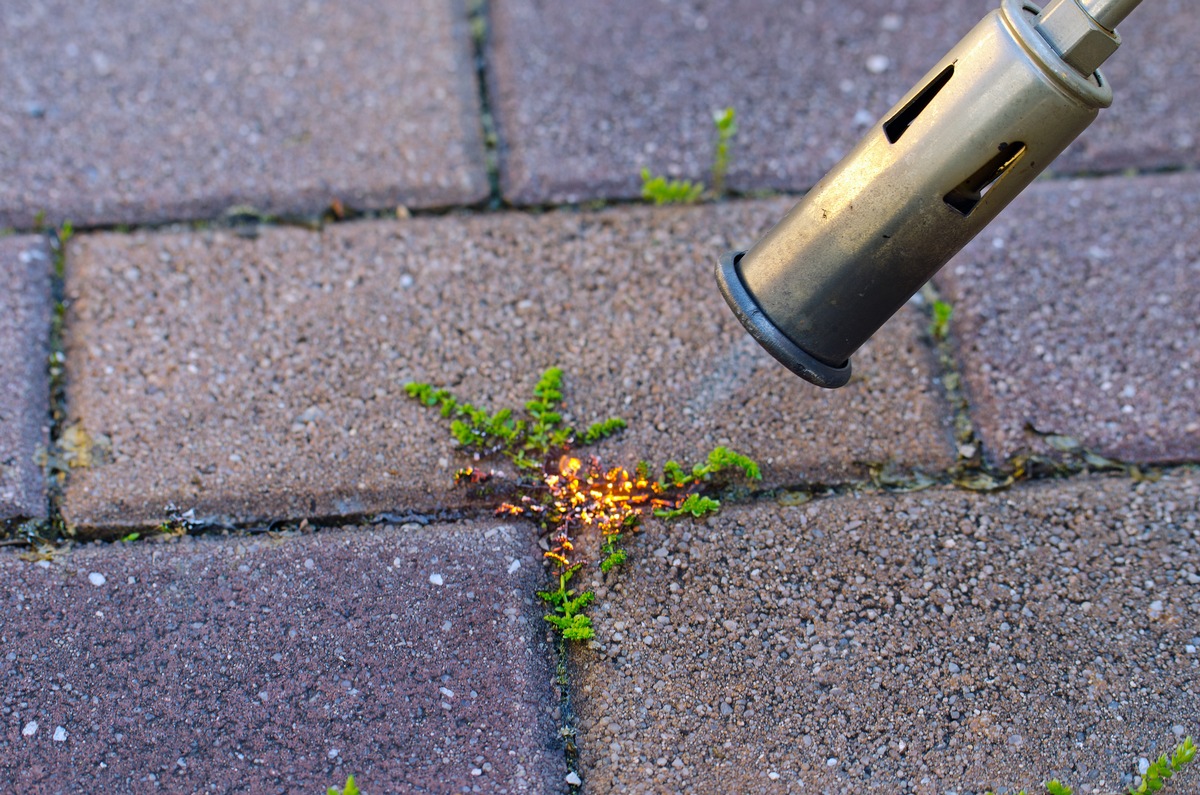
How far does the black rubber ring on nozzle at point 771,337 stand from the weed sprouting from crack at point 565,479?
0.81ft

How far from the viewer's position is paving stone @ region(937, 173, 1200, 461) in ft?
5.66

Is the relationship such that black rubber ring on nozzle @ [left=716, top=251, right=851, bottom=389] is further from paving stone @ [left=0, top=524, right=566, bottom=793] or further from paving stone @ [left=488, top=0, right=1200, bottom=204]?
paving stone @ [left=488, top=0, right=1200, bottom=204]

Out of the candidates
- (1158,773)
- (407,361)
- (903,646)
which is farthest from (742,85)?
(1158,773)

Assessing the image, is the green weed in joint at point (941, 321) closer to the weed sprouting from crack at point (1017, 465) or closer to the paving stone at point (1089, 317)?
the paving stone at point (1089, 317)

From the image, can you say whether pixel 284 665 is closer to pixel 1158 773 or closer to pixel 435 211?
pixel 435 211

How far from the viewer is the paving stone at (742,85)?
2084 mm

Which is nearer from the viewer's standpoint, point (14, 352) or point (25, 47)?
point (14, 352)

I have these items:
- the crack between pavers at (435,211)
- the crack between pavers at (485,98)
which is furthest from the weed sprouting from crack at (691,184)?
the crack between pavers at (485,98)

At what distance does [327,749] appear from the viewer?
136 cm

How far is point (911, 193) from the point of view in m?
1.27

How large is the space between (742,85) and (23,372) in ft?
5.02

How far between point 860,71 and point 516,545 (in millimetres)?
1371

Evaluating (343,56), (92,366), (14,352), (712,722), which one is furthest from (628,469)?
(343,56)

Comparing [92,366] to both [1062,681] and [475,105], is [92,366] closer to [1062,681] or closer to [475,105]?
[475,105]
